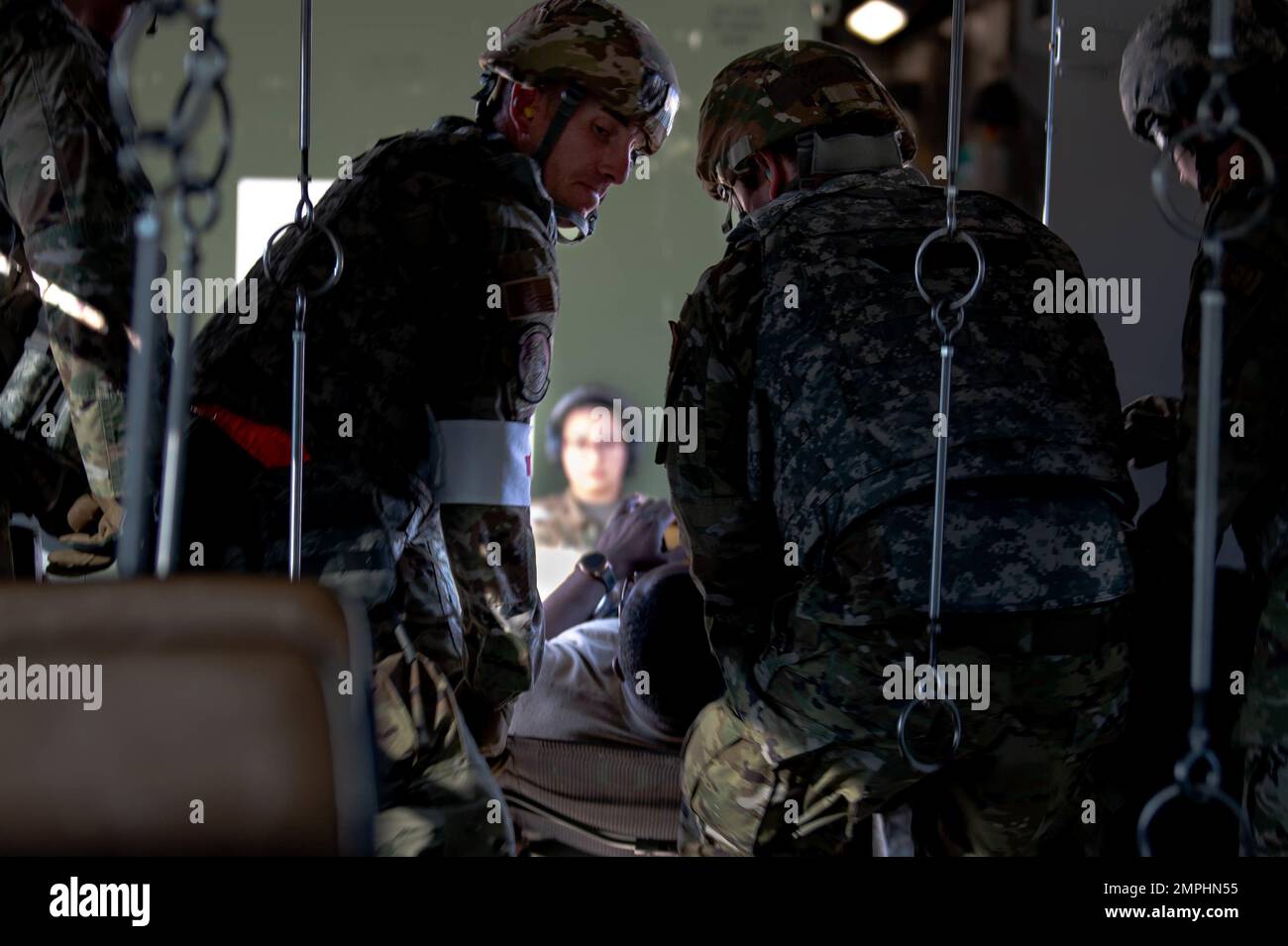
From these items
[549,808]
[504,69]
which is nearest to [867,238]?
[504,69]

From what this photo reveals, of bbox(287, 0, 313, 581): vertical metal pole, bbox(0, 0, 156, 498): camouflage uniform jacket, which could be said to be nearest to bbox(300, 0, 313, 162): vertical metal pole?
bbox(287, 0, 313, 581): vertical metal pole

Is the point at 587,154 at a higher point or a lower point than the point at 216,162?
higher

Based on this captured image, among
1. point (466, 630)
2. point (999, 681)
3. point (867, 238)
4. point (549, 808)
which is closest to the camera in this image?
point (999, 681)

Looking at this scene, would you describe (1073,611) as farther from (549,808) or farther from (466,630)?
(549,808)

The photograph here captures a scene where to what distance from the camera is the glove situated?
6.37 feet

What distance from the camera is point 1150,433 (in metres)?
1.80

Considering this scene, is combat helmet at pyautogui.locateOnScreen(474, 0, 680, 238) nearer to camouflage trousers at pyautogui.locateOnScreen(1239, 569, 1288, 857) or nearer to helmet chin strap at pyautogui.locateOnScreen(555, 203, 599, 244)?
helmet chin strap at pyautogui.locateOnScreen(555, 203, 599, 244)

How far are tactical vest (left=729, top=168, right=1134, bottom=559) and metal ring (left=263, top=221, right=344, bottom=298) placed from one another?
1.67ft

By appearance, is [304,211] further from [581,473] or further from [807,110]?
[581,473]

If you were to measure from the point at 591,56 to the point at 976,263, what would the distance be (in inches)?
26.0

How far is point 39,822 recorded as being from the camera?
40.3 inches

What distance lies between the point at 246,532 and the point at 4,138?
0.60 m

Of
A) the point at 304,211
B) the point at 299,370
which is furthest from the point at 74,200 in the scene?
the point at 299,370

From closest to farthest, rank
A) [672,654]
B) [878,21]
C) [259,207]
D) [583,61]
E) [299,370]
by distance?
[299,370]
[583,61]
[672,654]
[878,21]
[259,207]
